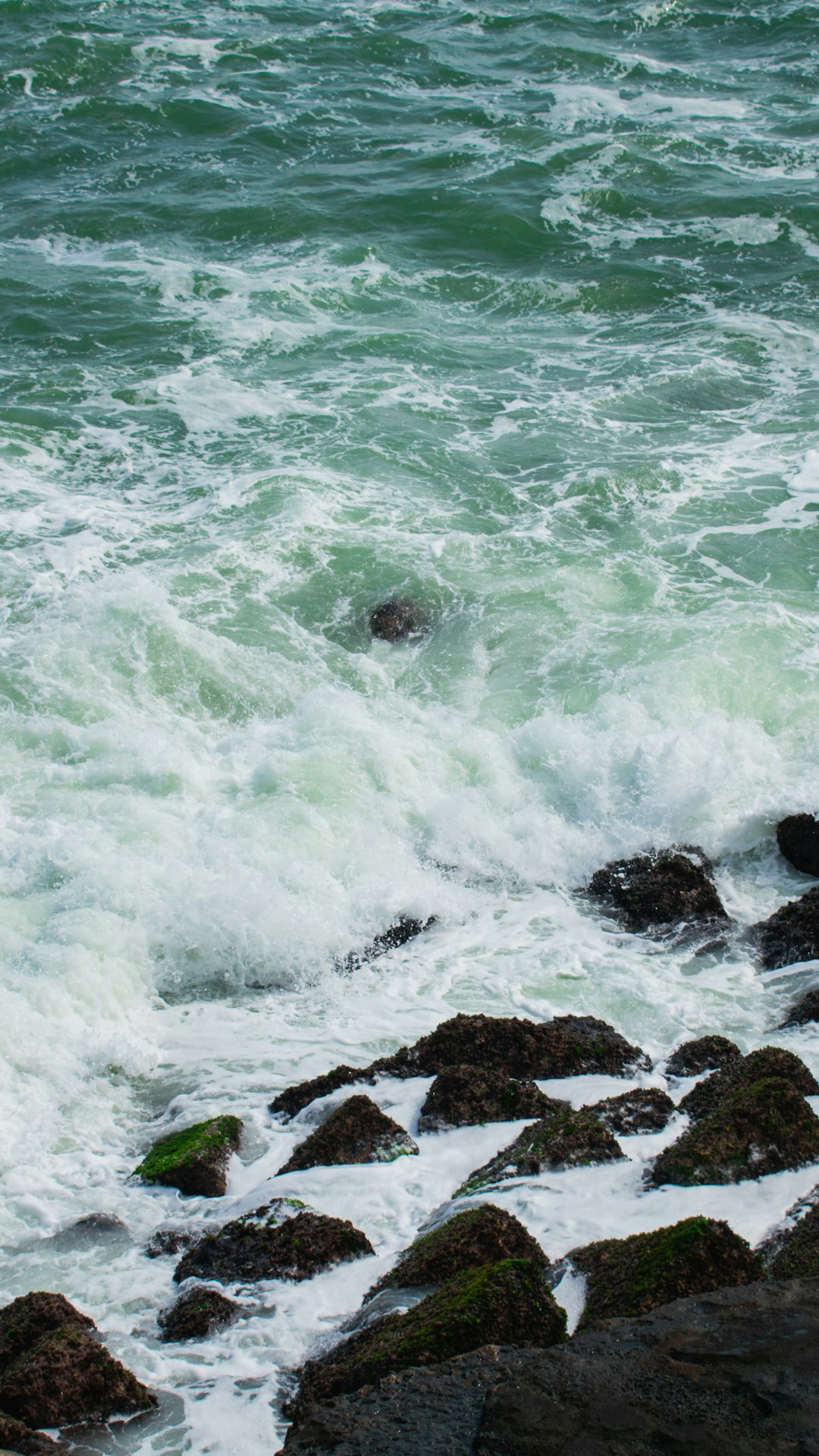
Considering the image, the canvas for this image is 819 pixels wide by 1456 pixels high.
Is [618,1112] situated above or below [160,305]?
below

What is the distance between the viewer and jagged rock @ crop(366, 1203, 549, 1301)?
16.1ft

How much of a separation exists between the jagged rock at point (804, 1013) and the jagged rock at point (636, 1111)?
1.44 meters

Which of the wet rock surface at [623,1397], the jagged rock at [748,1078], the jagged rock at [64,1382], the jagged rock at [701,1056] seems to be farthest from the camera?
the jagged rock at [701,1056]

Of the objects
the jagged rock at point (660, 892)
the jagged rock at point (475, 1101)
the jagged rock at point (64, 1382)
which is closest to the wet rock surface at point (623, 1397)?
the jagged rock at point (64, 1382)

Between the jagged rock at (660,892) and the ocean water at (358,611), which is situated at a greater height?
the ocean water at (358,611)

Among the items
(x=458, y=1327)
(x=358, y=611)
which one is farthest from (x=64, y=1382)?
(x=358, y=611)

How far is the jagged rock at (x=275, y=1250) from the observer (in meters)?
5.52

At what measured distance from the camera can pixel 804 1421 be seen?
3441 millimetres

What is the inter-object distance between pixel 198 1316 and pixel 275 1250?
0.50m

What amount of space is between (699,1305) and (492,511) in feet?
38.1

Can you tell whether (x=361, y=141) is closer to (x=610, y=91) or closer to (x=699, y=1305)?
(x=610, y=91)

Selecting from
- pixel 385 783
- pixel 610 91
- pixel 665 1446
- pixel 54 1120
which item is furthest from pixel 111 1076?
pixel 610 91

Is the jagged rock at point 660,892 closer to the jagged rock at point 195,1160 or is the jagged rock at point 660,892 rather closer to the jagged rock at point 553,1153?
the jagged rock at point 553,1153

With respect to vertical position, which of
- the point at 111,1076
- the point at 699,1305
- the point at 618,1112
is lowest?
the point at 111,1076
